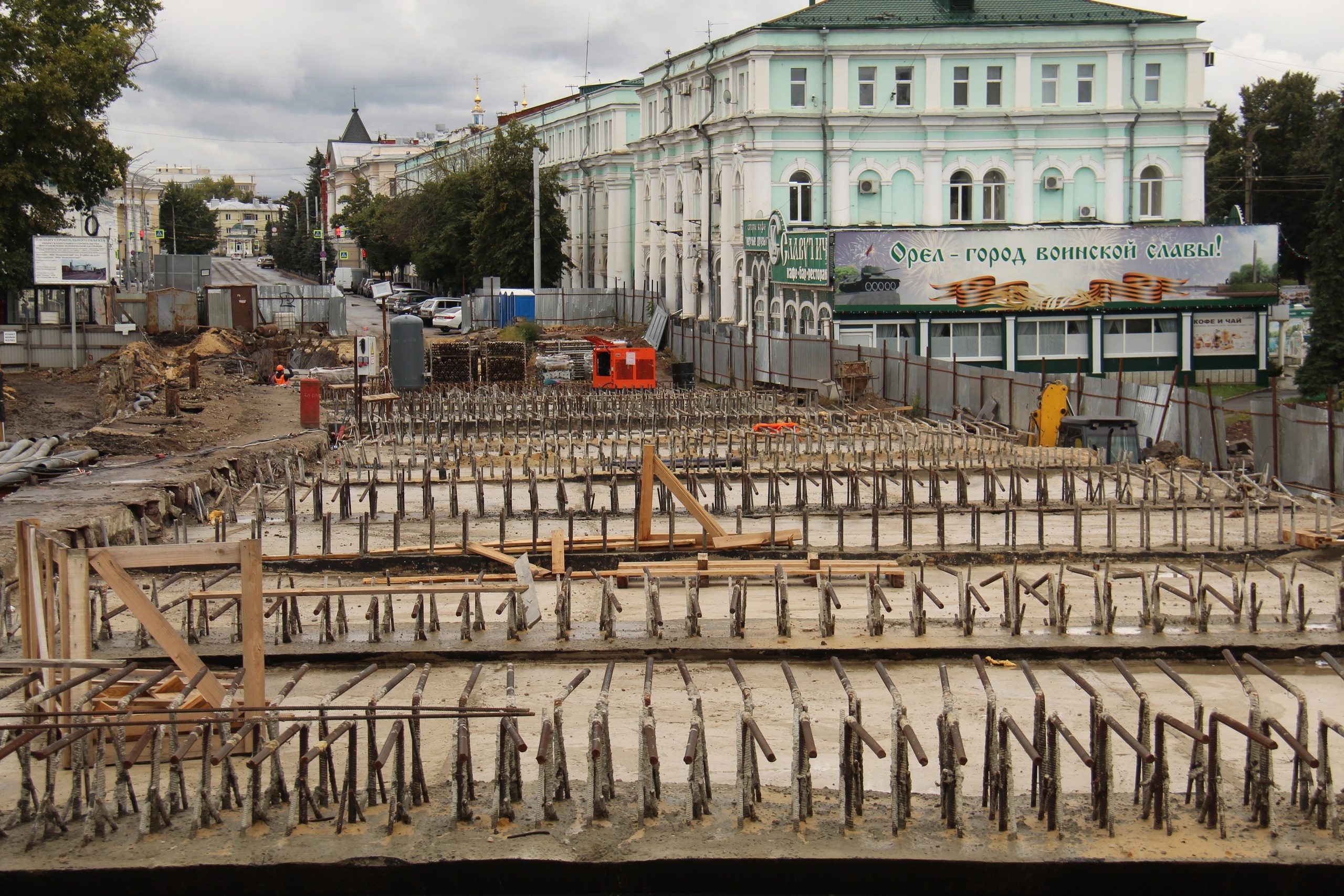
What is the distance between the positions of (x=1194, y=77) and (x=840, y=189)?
11.4 metres

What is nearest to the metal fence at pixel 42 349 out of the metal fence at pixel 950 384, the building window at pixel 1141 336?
the metal fence at pixel 950 384

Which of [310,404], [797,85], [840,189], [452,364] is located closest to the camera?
[310,404]

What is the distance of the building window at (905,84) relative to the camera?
137 feet

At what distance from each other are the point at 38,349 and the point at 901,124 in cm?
2774

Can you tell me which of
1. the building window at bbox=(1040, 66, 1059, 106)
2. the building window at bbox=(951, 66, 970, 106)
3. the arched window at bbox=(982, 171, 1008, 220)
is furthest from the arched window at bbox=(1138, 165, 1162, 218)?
the building window at bbox=(951, 66, 970, 106)

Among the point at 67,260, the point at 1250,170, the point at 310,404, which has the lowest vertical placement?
the point at 310,404

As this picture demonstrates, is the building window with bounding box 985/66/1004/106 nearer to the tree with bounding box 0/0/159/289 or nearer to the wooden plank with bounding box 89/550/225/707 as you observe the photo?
the tree with bounding box 0/0/159/289

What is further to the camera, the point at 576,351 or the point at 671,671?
the point at 576,351

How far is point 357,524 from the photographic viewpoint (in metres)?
17.8

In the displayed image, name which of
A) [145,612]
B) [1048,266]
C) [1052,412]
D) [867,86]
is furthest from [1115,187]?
[145,612]

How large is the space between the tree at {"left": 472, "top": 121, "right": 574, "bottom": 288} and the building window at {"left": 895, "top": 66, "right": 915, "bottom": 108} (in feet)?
55.6

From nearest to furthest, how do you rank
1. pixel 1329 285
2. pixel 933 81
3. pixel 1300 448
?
pixel 1300 448 < pixel 1329 285 < pixel 933 81

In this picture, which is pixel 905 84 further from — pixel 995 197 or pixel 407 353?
pixel 407 353

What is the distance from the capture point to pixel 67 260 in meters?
41.4
